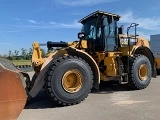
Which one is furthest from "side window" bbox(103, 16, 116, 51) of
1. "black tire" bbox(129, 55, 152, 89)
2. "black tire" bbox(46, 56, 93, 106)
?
"black tire" bbox(46, 56, 93, 106)

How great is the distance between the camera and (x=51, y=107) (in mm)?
7062

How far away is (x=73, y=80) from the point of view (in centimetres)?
757

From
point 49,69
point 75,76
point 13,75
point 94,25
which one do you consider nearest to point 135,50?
point 94,25

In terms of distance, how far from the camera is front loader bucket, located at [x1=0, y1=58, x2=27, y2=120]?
4.66m

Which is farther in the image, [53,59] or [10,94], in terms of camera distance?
[53,59]

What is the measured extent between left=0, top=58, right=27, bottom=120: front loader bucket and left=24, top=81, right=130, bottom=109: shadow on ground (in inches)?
93.8

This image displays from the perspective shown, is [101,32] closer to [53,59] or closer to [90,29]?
[90,29]

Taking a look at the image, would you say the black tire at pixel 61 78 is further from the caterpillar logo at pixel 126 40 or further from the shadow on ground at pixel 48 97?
the caterpillar logo at pixel 126 40

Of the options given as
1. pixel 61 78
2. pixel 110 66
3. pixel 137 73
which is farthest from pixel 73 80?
pixel 137 73

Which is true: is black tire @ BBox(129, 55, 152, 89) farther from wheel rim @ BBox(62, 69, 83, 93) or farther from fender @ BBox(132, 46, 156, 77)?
wheel rim @ BBox(62, 69, 83, 93)

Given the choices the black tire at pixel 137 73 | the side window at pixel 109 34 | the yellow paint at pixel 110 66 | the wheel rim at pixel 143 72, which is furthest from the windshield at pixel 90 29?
the wheel rim at pixel 143 72

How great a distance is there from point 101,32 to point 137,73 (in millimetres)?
1972

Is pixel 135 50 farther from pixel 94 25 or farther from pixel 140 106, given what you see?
pixel 140 106

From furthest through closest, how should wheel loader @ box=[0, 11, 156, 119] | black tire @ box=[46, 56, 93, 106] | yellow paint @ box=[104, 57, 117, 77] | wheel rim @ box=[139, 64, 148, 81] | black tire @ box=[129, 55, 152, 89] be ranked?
1. wheel rim @ box=[139, 64, 148, 81]
2. black tire @ box=[129, 55, 152, 89]
3. yellow paint @ box=[104, 57, 117, 77]
4. wheel loader @ box=[0, 11, 156, 119]
5. black tire @ box=[46, 56, 93, 106]
